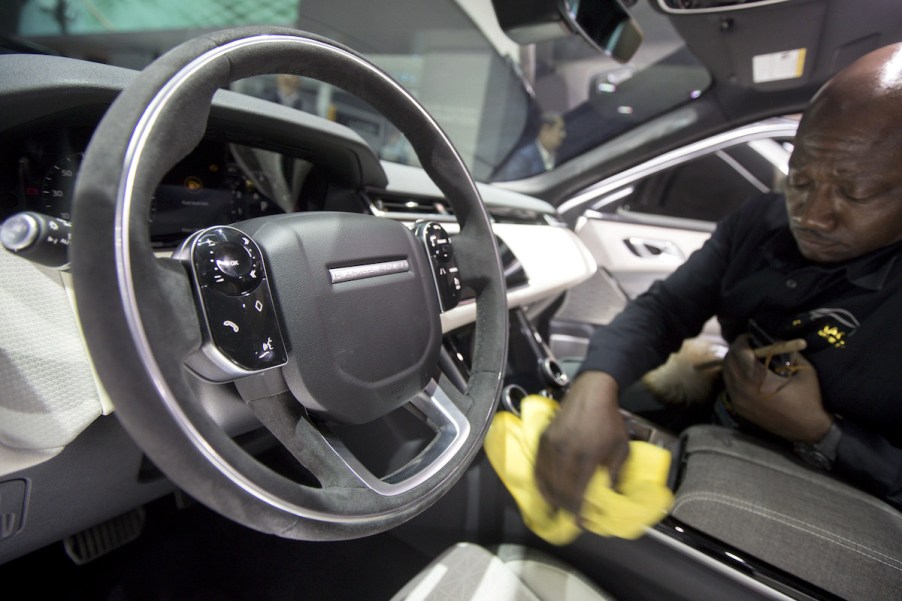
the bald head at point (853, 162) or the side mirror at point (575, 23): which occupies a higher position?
the side mirror at point (575, 23)

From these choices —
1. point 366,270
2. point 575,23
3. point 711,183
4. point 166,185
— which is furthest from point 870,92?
point 711,183

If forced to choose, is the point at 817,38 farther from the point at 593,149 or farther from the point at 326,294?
the point at 326,294

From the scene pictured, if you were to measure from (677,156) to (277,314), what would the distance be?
2100 mm

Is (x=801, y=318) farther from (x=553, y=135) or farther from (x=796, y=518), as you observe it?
(x=553, y=135)

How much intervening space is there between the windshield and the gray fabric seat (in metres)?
0.80

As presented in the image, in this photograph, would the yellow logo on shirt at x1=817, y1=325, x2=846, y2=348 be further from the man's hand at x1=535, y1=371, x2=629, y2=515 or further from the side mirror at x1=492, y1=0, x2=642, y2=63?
the side mirror at x1=492, y1=0, x2=642, y2=63

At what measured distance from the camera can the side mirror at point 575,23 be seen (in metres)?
1.02

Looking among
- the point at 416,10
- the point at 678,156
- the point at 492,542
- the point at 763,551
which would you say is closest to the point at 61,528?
the point at 492,542

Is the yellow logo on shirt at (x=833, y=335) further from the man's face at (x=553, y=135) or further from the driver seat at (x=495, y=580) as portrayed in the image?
the man's face at (x=553, y=135)

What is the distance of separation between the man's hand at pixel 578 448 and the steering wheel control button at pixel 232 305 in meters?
0.47

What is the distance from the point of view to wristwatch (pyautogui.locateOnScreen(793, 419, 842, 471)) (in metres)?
0.93

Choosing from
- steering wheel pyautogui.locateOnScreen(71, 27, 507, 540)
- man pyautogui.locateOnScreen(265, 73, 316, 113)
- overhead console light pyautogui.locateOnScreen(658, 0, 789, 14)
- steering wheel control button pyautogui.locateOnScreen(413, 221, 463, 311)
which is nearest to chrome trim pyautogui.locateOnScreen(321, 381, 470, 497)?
steering wheel pyautogui.locateOnScreen(71, 27, 507, 540)

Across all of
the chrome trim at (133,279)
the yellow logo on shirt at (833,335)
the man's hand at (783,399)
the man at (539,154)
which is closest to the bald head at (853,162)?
the yellow logo on shirt at (833,335)

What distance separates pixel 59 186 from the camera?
0.69 meters
